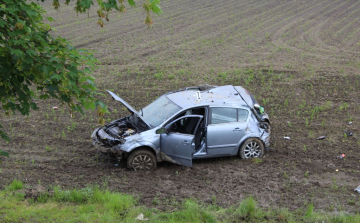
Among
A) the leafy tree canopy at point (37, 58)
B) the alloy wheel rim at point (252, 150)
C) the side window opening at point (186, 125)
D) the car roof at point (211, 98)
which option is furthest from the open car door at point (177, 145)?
the leafy tree canopy at point (37, 58)

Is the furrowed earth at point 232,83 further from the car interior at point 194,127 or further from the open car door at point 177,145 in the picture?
the car interior at point 194,127

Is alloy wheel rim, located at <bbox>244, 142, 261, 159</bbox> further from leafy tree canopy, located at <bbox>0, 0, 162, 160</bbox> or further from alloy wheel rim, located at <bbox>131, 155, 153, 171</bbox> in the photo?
leafy tree canopy, located at <bbox>0, 0, 162, 160</bbox>

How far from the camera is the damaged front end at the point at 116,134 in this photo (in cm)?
1011

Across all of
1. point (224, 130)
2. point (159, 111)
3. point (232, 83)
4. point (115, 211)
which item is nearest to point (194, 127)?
point (224, 130)

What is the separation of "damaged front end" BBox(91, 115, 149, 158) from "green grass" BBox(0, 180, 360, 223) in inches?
63.4

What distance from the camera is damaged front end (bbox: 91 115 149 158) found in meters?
10.1

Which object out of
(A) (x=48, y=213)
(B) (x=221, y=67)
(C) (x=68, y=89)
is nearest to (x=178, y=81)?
(B) (x=221, y=67)

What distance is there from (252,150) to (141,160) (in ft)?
9.33

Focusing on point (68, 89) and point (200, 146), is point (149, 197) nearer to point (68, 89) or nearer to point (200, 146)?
point (200, 146)

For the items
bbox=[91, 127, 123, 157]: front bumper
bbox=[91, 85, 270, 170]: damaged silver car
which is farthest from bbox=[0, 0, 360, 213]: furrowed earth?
bbox=[91, 127, 123, 157]: front bumper

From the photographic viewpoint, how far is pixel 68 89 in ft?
20.6

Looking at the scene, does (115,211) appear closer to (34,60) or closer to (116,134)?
(116,134)

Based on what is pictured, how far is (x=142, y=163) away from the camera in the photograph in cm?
1030

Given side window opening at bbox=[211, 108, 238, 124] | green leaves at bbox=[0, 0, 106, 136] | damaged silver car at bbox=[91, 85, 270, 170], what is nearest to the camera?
green leaves at bbox=[0, 0, 106, 136]
